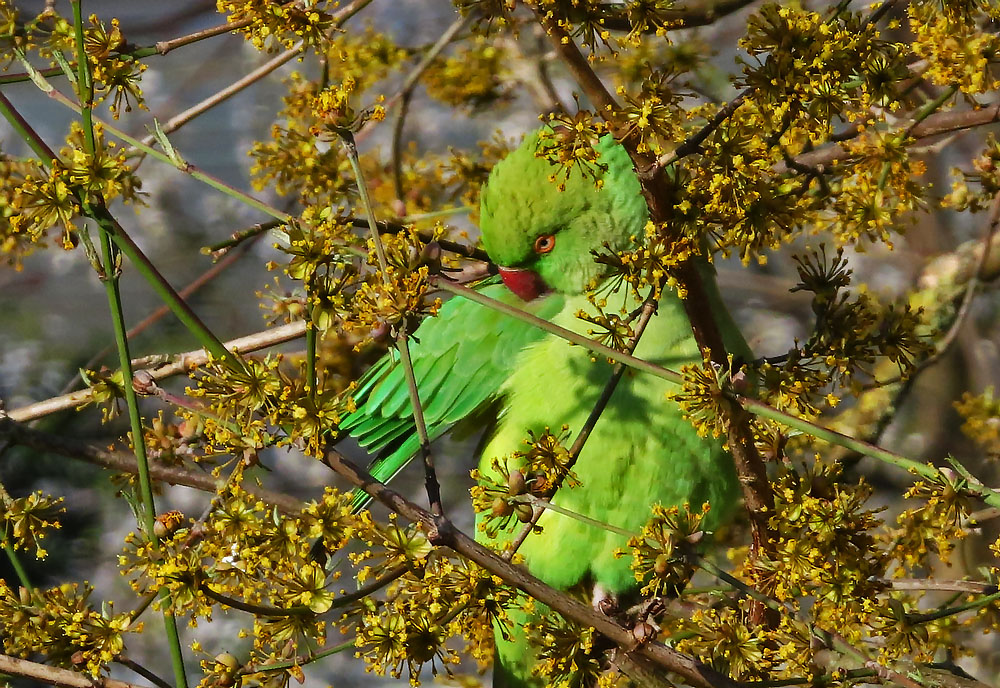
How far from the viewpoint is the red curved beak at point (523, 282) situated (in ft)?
7.24

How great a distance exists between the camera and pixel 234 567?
1157 millimetres

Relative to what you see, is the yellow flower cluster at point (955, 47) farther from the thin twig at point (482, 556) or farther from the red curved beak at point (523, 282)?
the red curved beak at point (523, 282)

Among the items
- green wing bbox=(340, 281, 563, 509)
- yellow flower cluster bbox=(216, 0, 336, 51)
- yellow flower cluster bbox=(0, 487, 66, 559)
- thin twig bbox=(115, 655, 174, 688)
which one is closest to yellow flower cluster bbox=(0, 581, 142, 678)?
thin twig bbox=(115, 655, 174, 688)

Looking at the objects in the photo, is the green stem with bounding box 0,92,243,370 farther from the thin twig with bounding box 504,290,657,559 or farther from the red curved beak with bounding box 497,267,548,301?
the red curved beak with bounding box 497,267,548,301

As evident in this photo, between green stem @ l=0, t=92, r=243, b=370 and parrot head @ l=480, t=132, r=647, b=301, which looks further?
parrot head @ l=480, t=132, r=647, b=301

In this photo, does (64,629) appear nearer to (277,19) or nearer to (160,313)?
(277,19)

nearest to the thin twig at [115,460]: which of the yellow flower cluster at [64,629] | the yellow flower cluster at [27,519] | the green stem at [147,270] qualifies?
the yellow flower cluster at [27,519]

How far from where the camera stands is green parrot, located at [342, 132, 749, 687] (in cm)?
205

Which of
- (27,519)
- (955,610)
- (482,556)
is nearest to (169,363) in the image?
(27,519)

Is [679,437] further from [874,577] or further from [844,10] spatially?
[844,10]

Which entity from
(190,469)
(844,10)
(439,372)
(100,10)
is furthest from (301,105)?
(100,10)

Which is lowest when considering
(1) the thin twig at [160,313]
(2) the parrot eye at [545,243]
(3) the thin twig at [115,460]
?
(3) the thin twig at [115,460]

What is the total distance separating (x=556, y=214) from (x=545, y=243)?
69 mm

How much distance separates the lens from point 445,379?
93.7 inches
